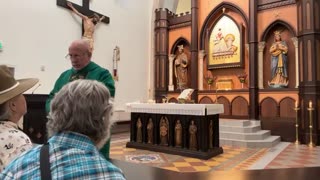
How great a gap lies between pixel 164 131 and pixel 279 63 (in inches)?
174

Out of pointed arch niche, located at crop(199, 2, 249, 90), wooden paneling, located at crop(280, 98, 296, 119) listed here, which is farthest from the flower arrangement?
wooden paneling, located at crop(280, 98, 296, 119)

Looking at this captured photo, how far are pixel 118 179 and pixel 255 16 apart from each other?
8.74 metres

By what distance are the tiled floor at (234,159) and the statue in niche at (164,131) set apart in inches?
12.9

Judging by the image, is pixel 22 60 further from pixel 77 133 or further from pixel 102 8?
pixel 77 133

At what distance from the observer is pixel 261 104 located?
8.39m

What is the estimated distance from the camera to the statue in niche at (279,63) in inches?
321

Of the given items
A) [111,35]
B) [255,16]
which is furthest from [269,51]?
[111,35]

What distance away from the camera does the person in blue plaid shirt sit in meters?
0.78

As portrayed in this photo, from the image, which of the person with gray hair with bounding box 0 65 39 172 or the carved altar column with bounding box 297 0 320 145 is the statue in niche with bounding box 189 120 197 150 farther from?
the person with gray hair with bounding box 0 65 39 172

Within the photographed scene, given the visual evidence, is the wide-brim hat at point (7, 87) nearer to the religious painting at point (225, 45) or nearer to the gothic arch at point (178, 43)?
the religious painting at point (225, 45)

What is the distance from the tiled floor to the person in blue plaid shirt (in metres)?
3.72

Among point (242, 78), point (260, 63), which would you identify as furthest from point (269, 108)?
point (260, 63)

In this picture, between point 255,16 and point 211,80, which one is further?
point 211,80

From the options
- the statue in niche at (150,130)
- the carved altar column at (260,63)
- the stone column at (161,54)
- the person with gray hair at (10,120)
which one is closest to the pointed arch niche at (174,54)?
the stone column at (161,54)
